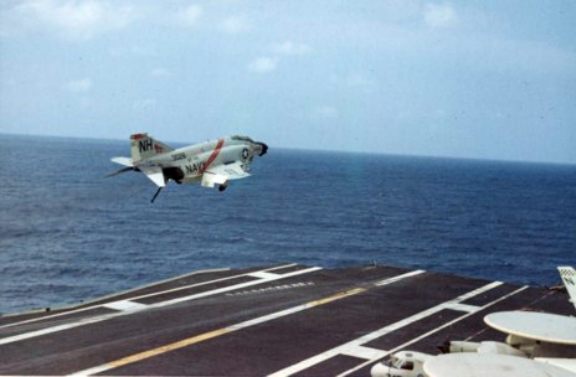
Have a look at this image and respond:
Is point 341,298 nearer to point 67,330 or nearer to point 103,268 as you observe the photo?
point 67,330

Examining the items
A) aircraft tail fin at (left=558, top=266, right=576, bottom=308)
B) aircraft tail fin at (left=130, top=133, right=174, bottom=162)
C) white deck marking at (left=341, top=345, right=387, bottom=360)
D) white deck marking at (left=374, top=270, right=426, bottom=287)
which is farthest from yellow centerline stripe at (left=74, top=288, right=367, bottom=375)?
aircraft tail fin at (left=558, top=266, right=576, bottom=308)

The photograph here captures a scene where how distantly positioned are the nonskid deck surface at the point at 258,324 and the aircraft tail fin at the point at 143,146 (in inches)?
285

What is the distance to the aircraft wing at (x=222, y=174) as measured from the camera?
1662 cm

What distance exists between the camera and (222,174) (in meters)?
17.5

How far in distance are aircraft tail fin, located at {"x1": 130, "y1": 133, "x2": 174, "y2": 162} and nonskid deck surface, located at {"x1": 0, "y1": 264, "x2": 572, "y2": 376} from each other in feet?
23.7

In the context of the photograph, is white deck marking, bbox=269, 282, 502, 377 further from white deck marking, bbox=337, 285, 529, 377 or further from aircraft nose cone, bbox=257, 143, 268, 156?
aircraft nose cone, bbox=257, 143, 268, 156

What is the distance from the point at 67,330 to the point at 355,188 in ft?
457

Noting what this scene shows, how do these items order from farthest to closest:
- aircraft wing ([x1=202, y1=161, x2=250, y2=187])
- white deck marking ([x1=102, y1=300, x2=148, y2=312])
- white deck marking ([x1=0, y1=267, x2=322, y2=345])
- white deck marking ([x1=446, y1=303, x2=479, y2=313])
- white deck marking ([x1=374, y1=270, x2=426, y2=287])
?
white deck marking ([x1=374, y1=270, x2=426, y2=287]) < white deck marking ([x1=446, y1=303, x2=479, y2=313]) < white deck marking ([x1=102, y1=300, x2=148, y2=312]) < white deck marking ([x1=0, y1=267, x2=322, y2=345]) < aircraft wing ([x1=202, y1=161, x2=250, y2=187])

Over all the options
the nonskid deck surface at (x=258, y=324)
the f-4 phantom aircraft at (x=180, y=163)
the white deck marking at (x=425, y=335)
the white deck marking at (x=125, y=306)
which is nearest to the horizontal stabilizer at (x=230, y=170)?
the f-4 phantom aircraft at (x=180, y=163)

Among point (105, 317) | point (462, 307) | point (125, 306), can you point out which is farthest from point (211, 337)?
point (462, 307)

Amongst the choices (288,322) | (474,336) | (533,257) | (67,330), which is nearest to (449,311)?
(474,336)

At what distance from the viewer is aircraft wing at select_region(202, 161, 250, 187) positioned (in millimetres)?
16625

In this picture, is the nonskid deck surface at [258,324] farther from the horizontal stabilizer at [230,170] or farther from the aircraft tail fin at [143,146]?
the aircraft tail fin at [143,146]

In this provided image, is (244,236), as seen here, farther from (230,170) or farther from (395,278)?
(230,170)
